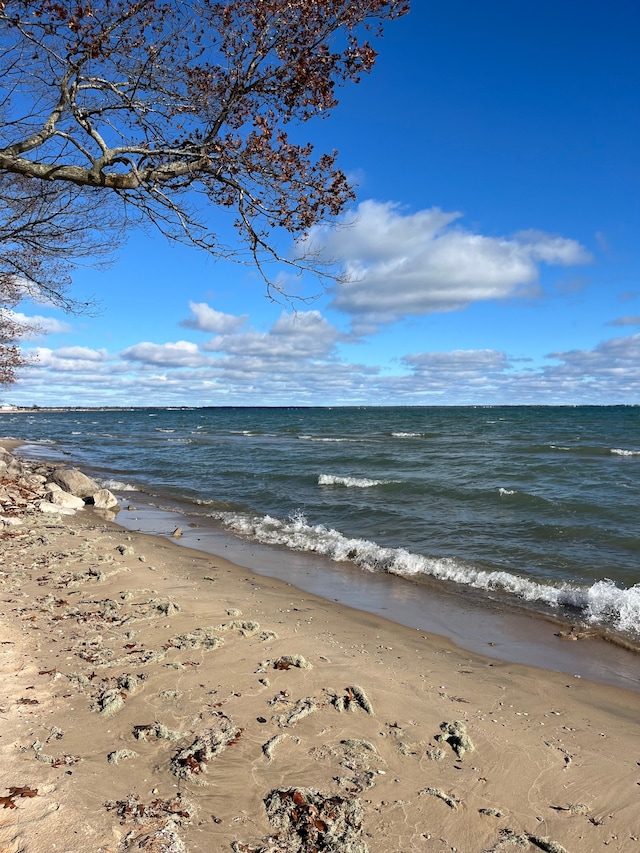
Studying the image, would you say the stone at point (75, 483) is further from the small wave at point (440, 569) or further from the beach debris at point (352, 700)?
the beach debris at point (352, 700)

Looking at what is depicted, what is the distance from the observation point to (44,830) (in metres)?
2.47

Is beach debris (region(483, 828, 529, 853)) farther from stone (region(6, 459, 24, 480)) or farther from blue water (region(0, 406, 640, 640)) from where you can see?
stone (region(6, 459, 24, 480))

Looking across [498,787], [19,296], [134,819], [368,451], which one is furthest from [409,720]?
[368,451]

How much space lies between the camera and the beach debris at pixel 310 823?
256 centimetres

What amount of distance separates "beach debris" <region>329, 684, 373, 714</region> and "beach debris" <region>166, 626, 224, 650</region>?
1400 millimetres

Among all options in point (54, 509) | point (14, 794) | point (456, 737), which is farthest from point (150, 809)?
point (54, 509)

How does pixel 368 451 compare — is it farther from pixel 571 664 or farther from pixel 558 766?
pixel 558 766

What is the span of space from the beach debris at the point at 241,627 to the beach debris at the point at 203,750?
1.61m

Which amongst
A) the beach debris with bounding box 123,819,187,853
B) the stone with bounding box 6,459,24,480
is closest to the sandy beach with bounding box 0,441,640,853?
the beach debris with bounding box 123,819,187,853

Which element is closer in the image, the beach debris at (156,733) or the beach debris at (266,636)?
the beach debris at (156,733)

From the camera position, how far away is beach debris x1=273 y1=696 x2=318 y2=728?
370 cm

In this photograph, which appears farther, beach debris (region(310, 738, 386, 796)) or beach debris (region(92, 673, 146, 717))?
beach debris (region(92, 673, 146, 717))

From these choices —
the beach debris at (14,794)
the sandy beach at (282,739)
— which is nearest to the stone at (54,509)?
the sandy beach at (282,739)

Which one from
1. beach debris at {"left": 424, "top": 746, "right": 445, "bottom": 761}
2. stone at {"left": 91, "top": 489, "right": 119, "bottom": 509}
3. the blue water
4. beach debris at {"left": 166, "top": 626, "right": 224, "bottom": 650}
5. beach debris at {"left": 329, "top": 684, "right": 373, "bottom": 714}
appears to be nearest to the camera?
beach debris at {"left": 424, "top": 746, "right": 445, "bottom": 761}
